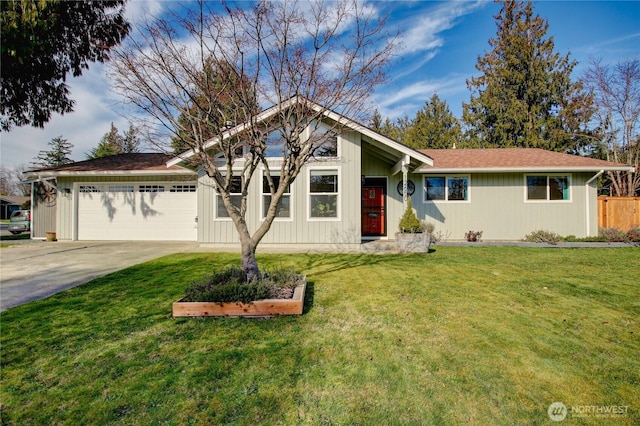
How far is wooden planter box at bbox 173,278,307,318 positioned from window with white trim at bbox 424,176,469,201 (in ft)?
29.1

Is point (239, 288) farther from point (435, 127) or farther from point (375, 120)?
point (435, 127)

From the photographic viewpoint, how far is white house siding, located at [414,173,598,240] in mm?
10828

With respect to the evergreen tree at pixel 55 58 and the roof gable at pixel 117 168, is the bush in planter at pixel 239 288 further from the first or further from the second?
the evergreen tree at pixel 55 58

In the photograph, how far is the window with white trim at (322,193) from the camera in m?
9.22

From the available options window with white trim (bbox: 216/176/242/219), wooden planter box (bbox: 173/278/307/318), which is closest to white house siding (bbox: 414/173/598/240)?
window with white trim (bbox: 216/176/242/219)

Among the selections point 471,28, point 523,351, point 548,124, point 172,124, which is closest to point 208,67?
point 172,124

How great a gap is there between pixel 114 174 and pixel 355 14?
1059 cm

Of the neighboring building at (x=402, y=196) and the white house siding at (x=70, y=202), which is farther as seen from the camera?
the white house siding at (x=70, y=202)

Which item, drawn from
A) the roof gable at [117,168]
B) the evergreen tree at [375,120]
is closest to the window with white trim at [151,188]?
the roof gable at [117,168]

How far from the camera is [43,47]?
9.21 meters

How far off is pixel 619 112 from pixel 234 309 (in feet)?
82.6

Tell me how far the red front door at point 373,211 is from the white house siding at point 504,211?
4.35 feet

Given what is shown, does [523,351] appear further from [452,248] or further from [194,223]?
[194,223]

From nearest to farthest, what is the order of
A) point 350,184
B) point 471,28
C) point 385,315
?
point 385,315 → point 350,184 → point 471,28
